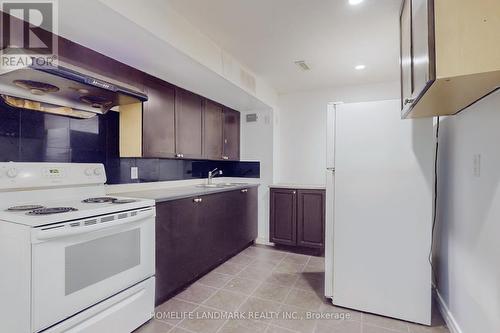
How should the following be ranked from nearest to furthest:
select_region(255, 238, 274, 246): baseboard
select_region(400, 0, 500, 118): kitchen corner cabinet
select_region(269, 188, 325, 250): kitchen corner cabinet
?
select_region(400, 0, 500, 118): kitchen corner cabinet → select_region(269, 188, 325, 250): kitchen corner cabinet → select_region(255, 238, 274, 246): baseboard

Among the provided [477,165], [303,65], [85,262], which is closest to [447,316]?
[477,165]

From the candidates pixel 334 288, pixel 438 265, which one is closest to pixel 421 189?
pixel 438 265

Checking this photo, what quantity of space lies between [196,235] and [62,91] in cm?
162

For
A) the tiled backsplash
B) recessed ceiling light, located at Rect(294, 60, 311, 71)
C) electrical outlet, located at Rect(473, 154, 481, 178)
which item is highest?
recessed ceiling light, located at Rect(294, 60, 311, 71)

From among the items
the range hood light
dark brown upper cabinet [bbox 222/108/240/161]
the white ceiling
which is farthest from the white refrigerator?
the range hood light

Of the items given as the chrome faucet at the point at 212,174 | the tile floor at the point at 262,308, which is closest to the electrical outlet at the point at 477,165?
the tile floor at the point at 262,308

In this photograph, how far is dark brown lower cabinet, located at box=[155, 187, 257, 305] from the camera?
7.07ft

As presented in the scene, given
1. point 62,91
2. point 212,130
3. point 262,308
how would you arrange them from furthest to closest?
point 212,130
point 262,308
point 62,91

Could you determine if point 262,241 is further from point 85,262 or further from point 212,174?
point 85,262

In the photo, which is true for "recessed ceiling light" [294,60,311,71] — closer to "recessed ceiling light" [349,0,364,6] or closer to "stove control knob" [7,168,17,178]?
"recessed ceiling light" [349,0,364,6]

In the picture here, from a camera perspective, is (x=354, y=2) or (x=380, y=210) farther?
(x=380, y=210)

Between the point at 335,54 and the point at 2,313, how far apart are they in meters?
3.23

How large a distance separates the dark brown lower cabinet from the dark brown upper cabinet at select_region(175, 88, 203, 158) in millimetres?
568

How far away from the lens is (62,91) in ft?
5.68
